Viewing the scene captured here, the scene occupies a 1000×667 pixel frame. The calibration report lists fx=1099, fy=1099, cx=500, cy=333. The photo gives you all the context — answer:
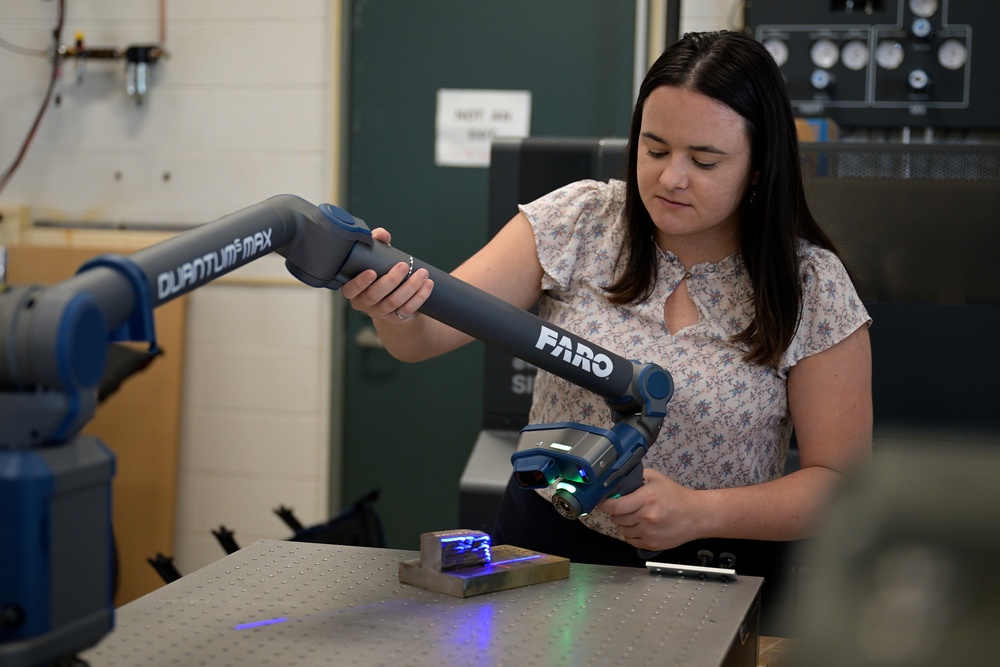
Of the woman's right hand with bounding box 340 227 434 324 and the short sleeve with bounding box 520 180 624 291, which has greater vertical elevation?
the short sleeve with bounding box 520 180 624 291

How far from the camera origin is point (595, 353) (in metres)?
1.19

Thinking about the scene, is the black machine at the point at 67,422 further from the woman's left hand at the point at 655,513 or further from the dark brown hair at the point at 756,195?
the dark brown hair at the point at 756,195

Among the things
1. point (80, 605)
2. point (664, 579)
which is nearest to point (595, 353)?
point (664, 579)

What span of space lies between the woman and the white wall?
5.55 ft

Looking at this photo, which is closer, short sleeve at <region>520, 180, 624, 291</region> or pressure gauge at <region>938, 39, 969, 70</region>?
short sleeve at <region>520, 180, 624, 291</region>

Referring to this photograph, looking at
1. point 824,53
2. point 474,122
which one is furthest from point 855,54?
point 474,122

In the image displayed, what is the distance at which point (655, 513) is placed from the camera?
49.4 inches

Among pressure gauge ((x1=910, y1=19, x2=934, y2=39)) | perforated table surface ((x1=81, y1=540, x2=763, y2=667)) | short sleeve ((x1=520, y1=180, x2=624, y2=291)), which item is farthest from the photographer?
pressure gauge ((x1=910, y1=19, x2=934, y2=39))

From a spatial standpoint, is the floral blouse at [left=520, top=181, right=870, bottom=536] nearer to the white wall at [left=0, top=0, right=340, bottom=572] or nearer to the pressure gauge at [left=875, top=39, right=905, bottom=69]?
the pressure gauge at [left=875, top=39, right=905, bottom=69]

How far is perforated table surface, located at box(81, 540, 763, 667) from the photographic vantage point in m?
0.91

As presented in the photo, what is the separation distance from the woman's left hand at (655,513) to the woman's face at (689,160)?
34cm

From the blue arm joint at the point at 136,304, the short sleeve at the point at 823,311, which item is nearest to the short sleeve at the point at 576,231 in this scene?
the short sleeve at the point at 823,311

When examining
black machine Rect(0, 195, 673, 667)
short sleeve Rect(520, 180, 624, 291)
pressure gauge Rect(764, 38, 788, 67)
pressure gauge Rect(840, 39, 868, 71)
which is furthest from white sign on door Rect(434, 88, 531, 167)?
black machine Rect(0, 195, 673, 667)

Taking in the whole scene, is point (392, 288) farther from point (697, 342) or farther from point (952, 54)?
point (952, 54)
